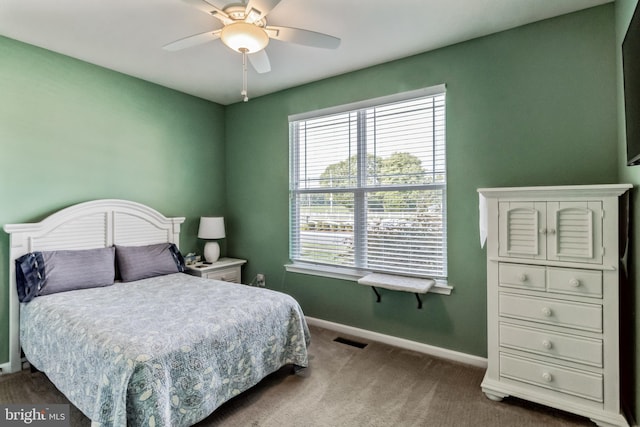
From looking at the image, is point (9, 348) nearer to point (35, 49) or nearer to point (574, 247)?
point (35, 49)

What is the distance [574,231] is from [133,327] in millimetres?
2667

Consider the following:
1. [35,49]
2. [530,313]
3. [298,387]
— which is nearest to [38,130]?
[35,49]

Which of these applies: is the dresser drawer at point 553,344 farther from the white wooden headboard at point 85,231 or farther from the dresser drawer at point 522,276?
the white wooden headboard at point 85,231

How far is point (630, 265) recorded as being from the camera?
195 centimetres

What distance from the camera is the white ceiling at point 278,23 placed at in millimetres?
2197

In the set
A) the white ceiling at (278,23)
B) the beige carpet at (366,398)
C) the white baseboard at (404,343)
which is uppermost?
the white ceiling at (278,23)

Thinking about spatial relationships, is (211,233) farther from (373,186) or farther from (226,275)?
(373,186)

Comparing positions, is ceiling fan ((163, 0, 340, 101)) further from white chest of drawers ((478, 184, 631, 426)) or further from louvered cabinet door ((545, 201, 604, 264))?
louvered cabinet door ((545, 201, 604, 264))

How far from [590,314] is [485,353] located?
0.91 metres

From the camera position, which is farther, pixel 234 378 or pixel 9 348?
pixel 9 348

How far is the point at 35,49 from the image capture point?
2750mm

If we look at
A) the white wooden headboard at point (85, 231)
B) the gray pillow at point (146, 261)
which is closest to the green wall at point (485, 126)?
the gray pillow at point (146, 261)

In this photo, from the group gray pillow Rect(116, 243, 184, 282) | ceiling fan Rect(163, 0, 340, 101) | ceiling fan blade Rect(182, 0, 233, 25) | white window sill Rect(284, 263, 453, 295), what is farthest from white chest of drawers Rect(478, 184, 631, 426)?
gray pillow Rect(116, 243, 184, 282)

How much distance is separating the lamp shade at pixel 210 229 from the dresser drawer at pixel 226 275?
16.1 inches
